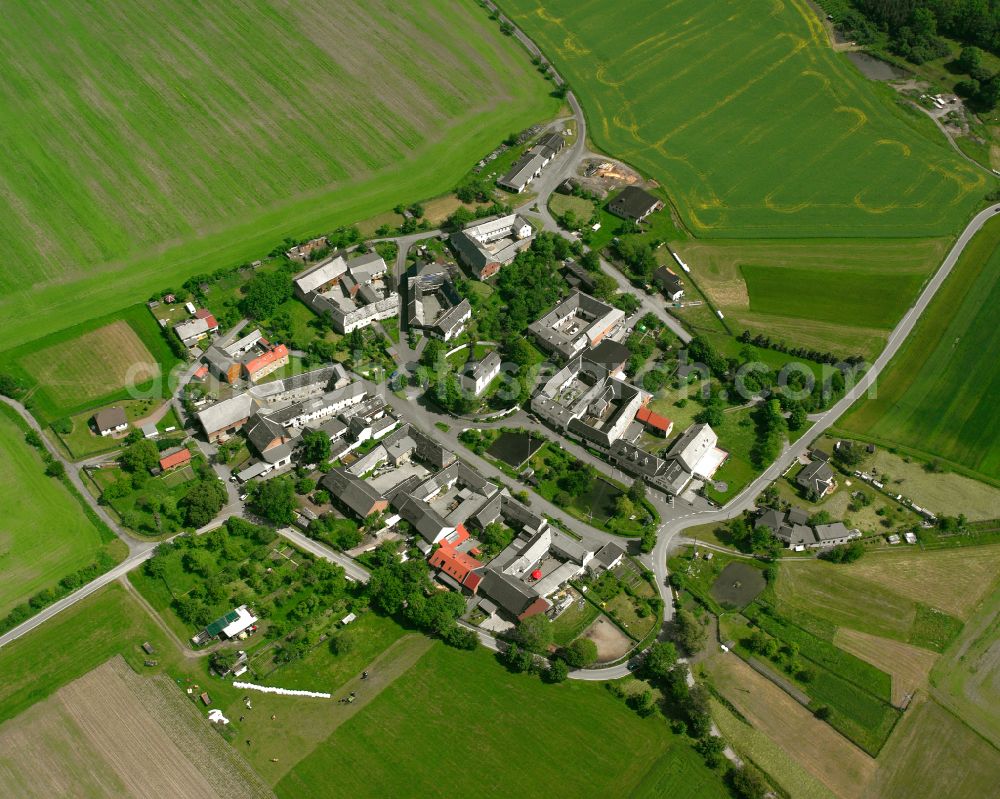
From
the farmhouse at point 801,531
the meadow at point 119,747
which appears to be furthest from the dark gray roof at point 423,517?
the farmhouse at point 801,531

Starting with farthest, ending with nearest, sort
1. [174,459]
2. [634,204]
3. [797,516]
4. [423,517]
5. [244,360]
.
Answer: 1. [634,204]
2. [244,360]
3. [174,459]
4. [797,516]
5. [423,517]

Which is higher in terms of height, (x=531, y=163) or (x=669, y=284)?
(x=531, y=163)

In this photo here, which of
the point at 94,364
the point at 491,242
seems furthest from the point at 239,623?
the point at 491,242

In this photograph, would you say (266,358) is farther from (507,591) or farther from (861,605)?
(861,605)

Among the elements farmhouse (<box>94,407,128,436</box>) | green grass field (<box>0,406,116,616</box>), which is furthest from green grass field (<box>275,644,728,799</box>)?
farmhouse (<box>94,407,128,436</box>)

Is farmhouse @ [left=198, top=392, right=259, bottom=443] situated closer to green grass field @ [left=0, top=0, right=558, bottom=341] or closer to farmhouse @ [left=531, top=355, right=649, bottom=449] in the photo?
green grass field @ [left=0, top=0, right=558, bottom=341]

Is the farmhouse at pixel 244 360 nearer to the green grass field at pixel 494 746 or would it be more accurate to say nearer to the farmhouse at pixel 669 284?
the green grass field at pixel 494 746

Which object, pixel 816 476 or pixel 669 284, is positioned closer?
pixel 816 476

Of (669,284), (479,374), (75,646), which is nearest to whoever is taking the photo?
(75,646)
